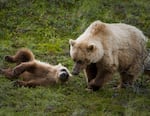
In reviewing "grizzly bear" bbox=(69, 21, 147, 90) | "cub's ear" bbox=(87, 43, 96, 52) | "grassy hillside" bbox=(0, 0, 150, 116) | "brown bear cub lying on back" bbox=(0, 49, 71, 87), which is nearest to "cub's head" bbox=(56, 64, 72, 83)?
"brown bear cub lying on back" bbox=(0, 49, 71, 87)

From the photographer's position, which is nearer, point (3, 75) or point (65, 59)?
point (3, 75)

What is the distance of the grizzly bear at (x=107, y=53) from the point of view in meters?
8.47

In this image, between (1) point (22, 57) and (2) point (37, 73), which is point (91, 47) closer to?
(2) point (37, 73)

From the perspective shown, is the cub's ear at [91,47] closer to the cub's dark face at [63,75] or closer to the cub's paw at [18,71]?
the cub's dark face at [63,75]

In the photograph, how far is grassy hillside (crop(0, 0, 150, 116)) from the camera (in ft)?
25.7

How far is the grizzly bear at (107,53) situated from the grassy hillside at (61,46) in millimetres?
321

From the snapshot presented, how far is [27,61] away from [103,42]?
174cm

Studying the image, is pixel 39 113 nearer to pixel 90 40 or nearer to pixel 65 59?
pixel 90 40

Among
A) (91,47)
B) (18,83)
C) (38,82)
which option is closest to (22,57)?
(38,82)

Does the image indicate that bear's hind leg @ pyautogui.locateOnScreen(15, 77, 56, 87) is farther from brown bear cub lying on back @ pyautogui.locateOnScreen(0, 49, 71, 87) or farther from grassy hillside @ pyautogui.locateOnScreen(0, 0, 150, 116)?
grassy hillside @ pyautogui.locateOnScreen(0, 0, 150, 116)

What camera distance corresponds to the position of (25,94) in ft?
27.1

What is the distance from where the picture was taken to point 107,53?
8.66 meters

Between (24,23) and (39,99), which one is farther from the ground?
(24,23)

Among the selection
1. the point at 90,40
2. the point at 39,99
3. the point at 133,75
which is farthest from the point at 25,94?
the point at 133,75
